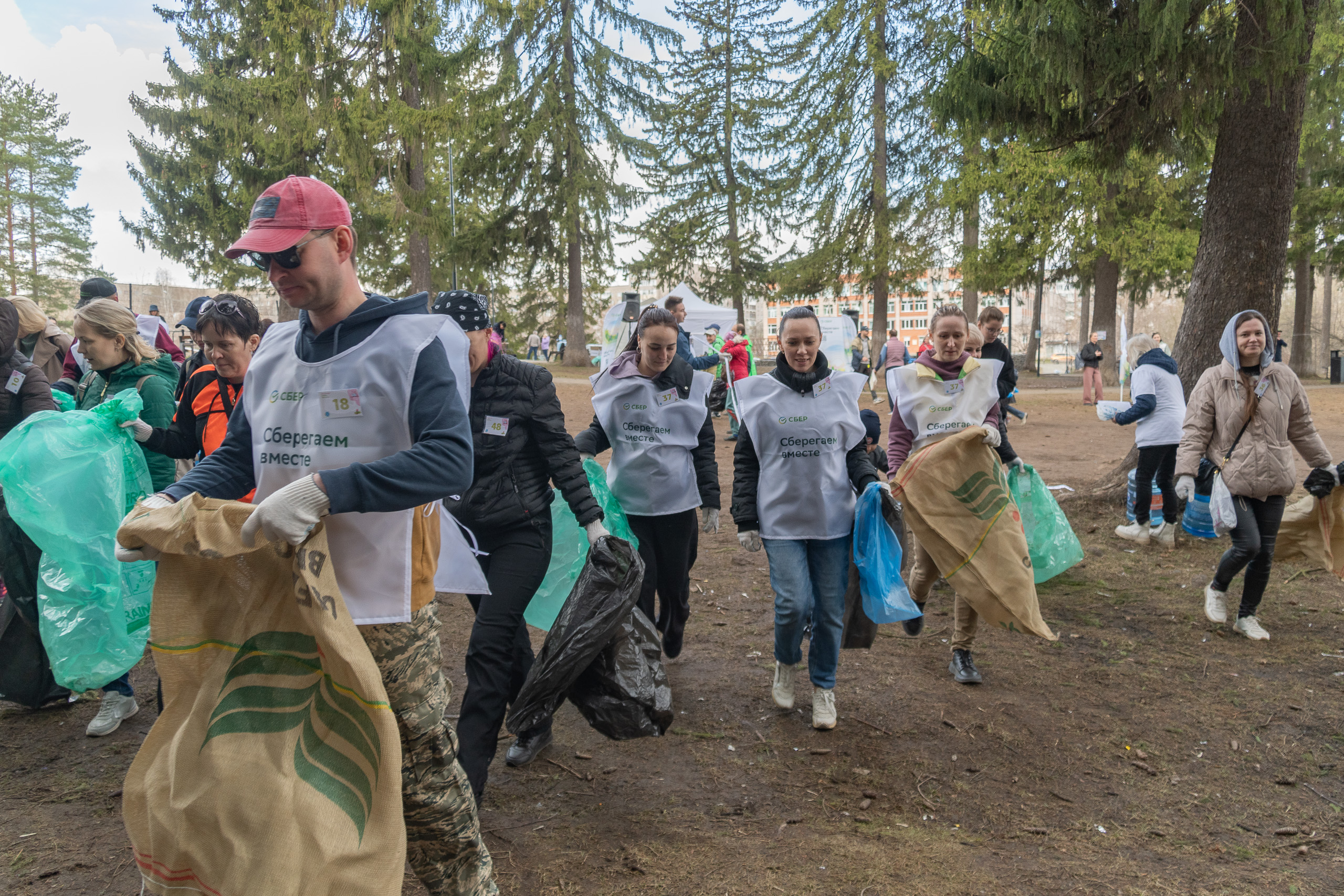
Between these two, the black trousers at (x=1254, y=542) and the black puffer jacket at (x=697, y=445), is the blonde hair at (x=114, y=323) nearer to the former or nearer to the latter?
the black puffer jacket at (x=697, y=445)

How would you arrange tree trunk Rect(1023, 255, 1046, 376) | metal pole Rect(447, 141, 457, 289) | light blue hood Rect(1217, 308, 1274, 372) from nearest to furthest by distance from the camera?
light blue hood Rect(1217, 308, 1274, 372)
metal pole Rect(447, 141, 457, 289)
tree trunk Rect(1023, 255, 1046, 376)

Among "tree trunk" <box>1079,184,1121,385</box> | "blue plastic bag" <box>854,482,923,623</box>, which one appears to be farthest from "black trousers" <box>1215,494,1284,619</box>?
"tree trunk" <box>1079,184,1121,385</box>

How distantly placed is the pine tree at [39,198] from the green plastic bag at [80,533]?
120ft

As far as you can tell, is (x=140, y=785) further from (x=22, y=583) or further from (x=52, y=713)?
(x=52, y=713)

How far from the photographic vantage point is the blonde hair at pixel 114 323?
12.0 feet

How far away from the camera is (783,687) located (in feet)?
13.1

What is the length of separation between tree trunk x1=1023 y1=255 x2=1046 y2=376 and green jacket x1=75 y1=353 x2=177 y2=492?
73.5 ft

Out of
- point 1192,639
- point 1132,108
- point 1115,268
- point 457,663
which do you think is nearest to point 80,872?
point 457,663

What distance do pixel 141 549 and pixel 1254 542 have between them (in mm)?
5098

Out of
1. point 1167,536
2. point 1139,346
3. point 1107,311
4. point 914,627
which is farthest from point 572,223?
point 914,627

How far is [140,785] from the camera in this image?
6.12 ft

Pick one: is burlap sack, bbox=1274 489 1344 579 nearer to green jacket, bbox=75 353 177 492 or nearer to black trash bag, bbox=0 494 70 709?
green jacket, bbox=75 353 177 492

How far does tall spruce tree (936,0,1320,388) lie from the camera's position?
6.07 meters

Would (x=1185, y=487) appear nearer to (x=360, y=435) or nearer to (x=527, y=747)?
(x=527, y=747)
